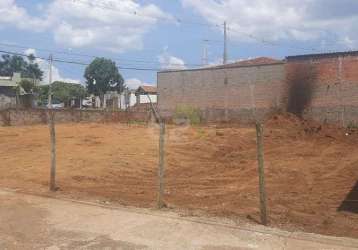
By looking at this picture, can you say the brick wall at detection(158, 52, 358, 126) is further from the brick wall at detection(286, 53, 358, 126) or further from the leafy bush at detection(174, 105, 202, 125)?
the leafy bush at detection(174, 105, 202, 125)

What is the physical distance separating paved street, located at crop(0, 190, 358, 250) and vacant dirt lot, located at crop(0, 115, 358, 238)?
1.12m

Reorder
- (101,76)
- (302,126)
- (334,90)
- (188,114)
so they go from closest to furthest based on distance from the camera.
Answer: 1. (302,126)
2. (334,90)
3. (188,114)
4. (101,76)

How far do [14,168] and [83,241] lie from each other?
30.4ft

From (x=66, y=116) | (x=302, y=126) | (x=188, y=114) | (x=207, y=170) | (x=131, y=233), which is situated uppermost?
(x=188, y=114)

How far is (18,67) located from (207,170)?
296ft

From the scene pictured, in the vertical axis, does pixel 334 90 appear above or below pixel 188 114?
above

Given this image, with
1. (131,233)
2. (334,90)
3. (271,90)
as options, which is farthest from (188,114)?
(131,233)

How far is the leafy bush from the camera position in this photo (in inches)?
1527

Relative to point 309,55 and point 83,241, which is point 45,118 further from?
point 83,241

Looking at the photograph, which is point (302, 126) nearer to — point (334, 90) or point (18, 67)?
point (334, 90)

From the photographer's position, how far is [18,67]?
100312 mm

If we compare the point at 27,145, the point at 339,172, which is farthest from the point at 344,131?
the point at 27,145

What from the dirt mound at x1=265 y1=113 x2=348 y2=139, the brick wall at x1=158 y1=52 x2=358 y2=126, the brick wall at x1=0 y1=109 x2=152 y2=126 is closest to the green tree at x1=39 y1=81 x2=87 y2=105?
the brick wall at x1=158 y1=52 x2=358 y2=126

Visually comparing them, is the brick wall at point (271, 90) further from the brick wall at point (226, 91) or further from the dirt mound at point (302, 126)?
the dirt mound at point (302, 126)
